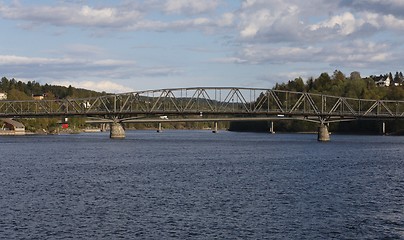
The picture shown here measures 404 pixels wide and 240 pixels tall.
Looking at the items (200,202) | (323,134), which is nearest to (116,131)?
(323,134)

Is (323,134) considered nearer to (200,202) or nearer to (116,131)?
(116,131)

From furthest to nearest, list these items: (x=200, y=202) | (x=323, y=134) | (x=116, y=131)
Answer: (x=116, y=131) < (x=323, y=134) < (x=200, y=202)

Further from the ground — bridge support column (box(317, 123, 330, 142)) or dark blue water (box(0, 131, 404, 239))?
bridge support column (box(317, 123, 330, 142))

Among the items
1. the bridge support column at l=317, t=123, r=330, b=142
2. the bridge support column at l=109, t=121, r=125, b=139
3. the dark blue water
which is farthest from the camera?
the bridge support column at l=109, t=121, r=125, b=139

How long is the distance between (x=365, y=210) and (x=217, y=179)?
886 inches

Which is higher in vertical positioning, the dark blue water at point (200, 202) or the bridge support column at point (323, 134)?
the bridge support column at point (323, 134)

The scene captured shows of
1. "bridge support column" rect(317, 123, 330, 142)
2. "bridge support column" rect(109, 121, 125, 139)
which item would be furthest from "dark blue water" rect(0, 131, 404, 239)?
"bridge support column" rect(109, 121, 125, 139)

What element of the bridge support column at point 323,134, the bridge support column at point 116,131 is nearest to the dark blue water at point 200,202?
the bridge support column at point 323,134

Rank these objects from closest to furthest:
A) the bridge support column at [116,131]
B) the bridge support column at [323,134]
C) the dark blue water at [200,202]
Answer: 1. the dark blue water at [200,202]
2. the bridge support column at [323,134]
3. the bridge support column at [116,131]

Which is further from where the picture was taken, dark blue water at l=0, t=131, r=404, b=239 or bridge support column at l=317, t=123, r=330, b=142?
bridge support column at l=317, t=123, r=330, b=142

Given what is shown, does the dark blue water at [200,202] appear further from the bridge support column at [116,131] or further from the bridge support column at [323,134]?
the bridge support column at [116,131]

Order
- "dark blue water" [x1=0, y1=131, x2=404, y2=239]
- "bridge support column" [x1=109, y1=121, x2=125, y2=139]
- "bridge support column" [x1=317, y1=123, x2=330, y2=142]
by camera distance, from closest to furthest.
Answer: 1. "dark blue water" [x1=0, y1=131, x2=404, y2=239]
2. "bridge support column" [x1=317, y1=123, x2=330, y2=142]
3. "bridge support column" [x1=109, y1=121, x2=125, y2=139]

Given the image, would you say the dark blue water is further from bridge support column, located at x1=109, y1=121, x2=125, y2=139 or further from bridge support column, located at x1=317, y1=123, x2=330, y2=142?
bridge support column, located at x1=109, y1=121, x2=125, y2=139

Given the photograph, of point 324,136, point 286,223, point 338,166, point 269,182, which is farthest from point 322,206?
point 324,136
